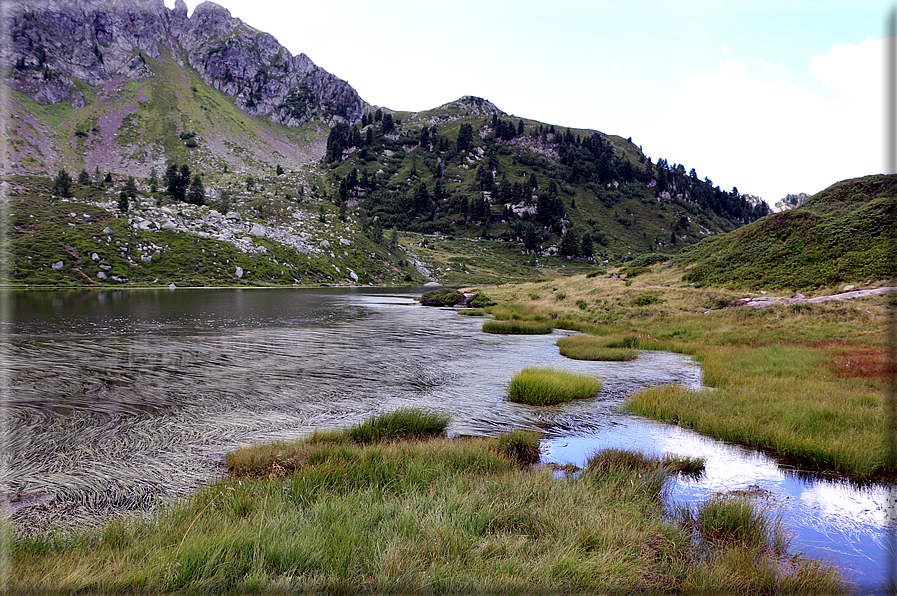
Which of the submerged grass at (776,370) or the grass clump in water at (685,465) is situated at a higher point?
the submerged grass at (776,370)

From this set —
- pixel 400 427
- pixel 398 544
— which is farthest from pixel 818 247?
pixel 398 544

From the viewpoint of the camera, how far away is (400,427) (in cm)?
1081

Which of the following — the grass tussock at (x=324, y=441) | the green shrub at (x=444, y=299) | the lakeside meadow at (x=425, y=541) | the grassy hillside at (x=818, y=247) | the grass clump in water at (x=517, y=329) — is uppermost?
the grassy hillside at (x=818, y=247)

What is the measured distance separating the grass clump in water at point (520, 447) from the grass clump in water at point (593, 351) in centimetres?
1373

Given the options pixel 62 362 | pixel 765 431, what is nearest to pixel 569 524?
pixel 765 431

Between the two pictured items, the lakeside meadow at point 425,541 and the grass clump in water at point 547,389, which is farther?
the grass clump in water at point 547,389

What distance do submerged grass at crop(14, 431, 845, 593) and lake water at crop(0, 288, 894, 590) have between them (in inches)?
68.3

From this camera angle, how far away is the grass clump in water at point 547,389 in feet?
47.2

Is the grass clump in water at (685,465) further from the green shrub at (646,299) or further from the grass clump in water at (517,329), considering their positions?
the green shrub at (646,299)

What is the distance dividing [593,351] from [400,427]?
15.6 m

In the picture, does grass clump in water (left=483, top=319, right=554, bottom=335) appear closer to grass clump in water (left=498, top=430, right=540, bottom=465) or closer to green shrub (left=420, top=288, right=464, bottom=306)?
grass clump in water (left=498, top=430, right=540, bottom=465)

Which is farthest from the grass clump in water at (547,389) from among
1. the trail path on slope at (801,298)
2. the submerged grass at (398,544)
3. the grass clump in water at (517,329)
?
the trail path on slope at (801,298)

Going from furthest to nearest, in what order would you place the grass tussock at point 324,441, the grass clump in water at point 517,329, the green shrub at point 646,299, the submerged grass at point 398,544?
the green shrub at point 646,299
the grass clump in water at point 517,329
the grass tussock at point 324,441
the submerged grass at point 398,544

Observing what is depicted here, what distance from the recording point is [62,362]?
61.2 feet
